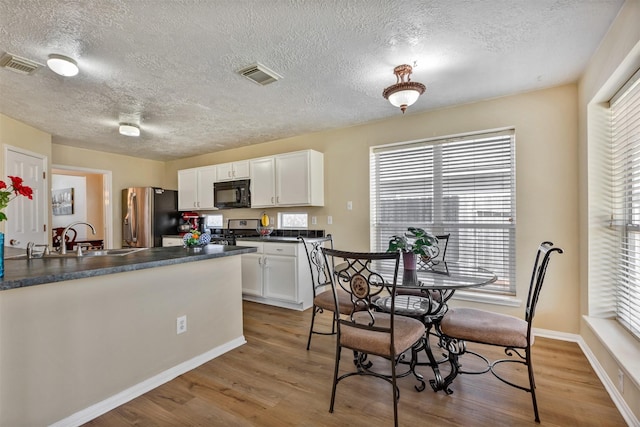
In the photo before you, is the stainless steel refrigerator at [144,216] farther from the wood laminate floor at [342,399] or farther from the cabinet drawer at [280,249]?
the wood laminate floor at [342,399]

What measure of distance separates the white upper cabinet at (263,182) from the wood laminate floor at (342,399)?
237cm

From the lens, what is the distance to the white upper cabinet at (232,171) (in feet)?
15.2

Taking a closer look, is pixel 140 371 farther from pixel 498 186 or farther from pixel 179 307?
pixel 498 186

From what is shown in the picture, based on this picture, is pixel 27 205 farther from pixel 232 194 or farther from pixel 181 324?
pixel 181 324

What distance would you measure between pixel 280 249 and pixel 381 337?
7.43 ft

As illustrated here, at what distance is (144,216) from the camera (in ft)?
17.0

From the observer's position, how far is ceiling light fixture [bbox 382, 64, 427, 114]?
2.23m

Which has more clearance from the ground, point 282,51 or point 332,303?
point 282,51

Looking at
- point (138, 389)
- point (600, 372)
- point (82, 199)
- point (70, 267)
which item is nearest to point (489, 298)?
point (600, 372)

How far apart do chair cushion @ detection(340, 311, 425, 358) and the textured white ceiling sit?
73.6 inches

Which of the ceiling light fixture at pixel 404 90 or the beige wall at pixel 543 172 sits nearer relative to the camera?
the ceiling light fixture at pixel 404 90

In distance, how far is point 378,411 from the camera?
1.79m

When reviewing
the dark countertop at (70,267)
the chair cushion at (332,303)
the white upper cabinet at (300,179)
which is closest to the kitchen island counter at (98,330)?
the dark countertop at (70,267)

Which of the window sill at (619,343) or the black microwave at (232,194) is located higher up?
the black microwave at (232,194)
